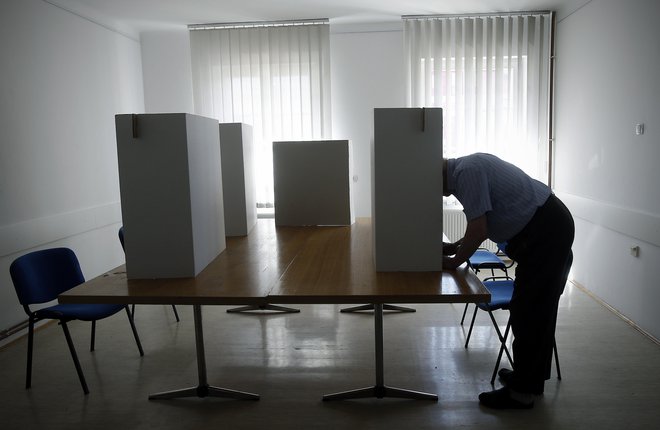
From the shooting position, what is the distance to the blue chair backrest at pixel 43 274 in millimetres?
2885

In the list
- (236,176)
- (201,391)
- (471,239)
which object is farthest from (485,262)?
(201,391)

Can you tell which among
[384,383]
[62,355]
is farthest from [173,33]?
[384,383]

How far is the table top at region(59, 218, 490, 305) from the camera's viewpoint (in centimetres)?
204

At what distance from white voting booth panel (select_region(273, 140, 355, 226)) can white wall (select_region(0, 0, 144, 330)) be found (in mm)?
1849

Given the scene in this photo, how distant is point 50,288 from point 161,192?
1355 mm

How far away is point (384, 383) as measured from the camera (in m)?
2.92

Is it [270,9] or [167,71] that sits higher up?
[270,9]

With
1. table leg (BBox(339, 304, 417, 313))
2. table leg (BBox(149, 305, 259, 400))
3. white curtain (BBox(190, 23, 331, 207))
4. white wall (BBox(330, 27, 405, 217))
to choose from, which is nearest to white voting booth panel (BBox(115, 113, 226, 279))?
table leg (BBox(149, 305, 259, 400))

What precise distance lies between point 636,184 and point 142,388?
139 inches

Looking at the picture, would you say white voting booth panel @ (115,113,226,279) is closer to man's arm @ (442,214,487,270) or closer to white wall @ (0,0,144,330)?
man's arm @ (442,214,487,270)

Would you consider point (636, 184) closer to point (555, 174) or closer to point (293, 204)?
point (555, 174)

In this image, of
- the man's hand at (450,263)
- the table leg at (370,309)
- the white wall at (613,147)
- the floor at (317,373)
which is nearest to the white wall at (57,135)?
the floor at (317,373)

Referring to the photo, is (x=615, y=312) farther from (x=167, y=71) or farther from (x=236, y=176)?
(x=167, y=71)

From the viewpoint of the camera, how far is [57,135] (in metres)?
4.25
